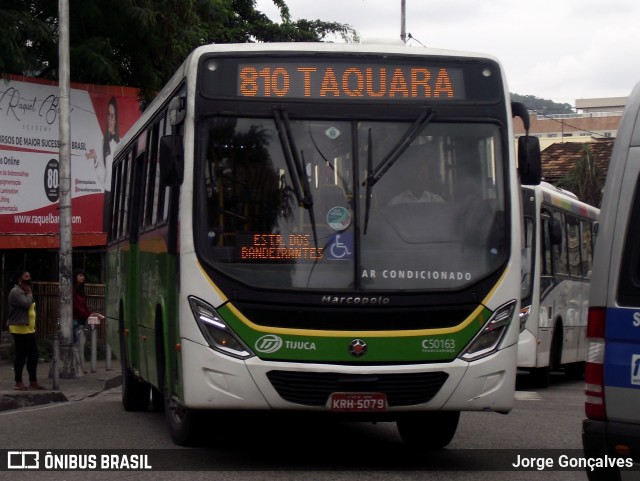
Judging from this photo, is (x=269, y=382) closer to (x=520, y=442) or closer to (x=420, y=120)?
(x=420, y=120)

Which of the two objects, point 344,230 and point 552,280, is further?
point 552,280

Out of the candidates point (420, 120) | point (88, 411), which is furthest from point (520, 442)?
point (88, 411)

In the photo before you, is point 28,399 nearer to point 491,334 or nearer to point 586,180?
point 491,334

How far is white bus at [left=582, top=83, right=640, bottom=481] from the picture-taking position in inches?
293

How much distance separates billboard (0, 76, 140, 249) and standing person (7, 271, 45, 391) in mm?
7390

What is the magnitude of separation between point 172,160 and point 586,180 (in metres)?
46.6

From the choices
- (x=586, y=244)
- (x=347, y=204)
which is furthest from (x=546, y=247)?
(x=347, y=204)

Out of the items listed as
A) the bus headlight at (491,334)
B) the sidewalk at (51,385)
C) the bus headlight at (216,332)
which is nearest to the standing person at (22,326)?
the sidewalk at (51,385)

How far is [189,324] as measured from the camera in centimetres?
955

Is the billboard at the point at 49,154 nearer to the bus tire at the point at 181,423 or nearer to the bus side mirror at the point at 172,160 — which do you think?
the bus tire at the point at 181,423

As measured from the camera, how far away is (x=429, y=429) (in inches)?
435

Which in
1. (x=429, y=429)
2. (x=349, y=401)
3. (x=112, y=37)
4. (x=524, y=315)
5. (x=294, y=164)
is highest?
(x=112, y=37)

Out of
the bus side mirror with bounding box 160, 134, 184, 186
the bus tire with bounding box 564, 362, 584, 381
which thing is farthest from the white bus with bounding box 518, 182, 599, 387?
the bus side mirror with bounding box 160, 134, 184, 186

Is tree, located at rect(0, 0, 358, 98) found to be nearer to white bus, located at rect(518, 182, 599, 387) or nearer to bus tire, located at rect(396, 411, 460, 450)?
white bus, located at rect(518, 182, 599, 387)
